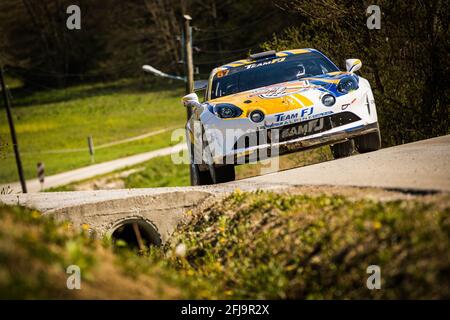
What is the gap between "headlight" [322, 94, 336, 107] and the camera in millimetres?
8141

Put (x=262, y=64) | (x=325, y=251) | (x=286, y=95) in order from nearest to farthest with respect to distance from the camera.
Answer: (x=325, y=251) < (x=286, y=95) < (x=262, y=64)

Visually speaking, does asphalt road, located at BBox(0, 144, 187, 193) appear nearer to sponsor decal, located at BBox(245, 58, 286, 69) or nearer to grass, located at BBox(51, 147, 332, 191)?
grass, located at BBox(51, 147, 332, 191)

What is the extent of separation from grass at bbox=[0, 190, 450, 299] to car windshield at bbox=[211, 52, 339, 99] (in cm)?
336

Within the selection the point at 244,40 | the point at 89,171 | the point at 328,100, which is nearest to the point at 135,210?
the point at 328,100

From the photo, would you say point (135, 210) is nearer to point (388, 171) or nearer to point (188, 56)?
point (388, 171)

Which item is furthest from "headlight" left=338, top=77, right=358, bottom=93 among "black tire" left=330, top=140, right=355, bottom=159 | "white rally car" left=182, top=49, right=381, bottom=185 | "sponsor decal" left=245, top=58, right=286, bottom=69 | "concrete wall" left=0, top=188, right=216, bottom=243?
"concrete wall" left=0, top=188, right=216, bottom=243

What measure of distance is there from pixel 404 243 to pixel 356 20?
29.8ft

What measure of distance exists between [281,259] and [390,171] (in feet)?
6.83

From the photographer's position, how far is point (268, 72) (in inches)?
371

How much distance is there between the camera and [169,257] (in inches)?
257

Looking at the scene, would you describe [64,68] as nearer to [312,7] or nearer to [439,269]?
[312,7]

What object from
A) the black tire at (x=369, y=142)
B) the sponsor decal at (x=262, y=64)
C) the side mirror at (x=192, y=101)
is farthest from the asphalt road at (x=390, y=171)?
the sponsor decal at (x=262, y=64)

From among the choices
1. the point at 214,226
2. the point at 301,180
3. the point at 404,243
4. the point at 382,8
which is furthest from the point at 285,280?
the point at 382,8

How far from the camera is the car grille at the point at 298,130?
7.97 meters
